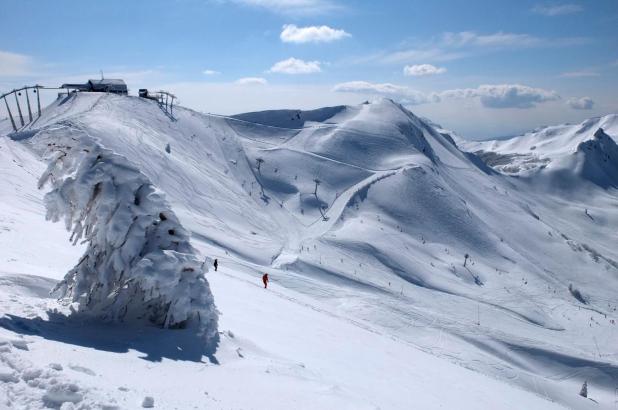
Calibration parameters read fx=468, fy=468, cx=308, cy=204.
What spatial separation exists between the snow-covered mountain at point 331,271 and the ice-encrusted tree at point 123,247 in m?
0.50

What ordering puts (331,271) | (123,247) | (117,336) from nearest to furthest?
(117,336) < (123,247) < (331,271)

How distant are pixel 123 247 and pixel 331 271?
36.1 m

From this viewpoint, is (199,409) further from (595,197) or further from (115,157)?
(595,197)

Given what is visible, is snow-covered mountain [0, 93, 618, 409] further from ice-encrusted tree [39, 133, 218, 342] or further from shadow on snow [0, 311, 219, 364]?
ice-encrusted tree [39, 133, 218, 342]

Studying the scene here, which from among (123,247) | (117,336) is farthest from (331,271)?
(117,336)

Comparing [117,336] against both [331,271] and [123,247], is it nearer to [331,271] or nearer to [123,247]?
[123,247]

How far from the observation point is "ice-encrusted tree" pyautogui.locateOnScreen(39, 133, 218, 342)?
12.0 meters

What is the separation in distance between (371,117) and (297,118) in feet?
59.1

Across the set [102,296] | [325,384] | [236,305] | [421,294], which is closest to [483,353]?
[421,294]

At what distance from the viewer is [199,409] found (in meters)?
8.91

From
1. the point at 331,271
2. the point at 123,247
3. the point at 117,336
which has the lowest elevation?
the point at 331,271

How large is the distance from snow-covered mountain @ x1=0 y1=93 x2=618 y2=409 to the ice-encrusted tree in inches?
19.8

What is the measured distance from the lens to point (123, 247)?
1202 centimetres

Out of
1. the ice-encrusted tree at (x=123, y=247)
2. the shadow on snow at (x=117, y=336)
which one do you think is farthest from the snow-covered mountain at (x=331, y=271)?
the ice-encrusted tree at (x=123, y=247)
